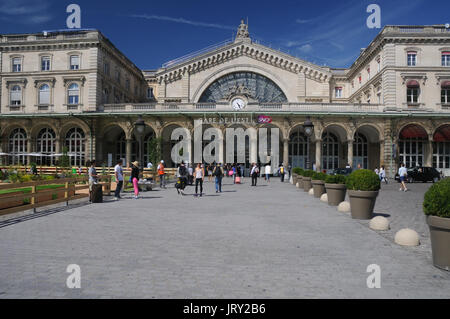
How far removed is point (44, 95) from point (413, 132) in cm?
4113

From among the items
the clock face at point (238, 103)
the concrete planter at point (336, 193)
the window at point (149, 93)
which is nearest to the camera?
the concrete planter at point (336, 193)

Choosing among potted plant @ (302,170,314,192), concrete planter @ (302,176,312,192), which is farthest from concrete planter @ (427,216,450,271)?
concrete planter @ (302,176,312,192)

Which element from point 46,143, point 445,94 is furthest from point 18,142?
point 445,94

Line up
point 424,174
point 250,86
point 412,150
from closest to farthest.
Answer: point 424,174 < point 412,150 < point 250,86

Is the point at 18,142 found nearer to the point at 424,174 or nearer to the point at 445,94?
the point at 424,174

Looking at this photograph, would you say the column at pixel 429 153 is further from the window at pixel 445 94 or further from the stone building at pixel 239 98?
the window at pixel 445 94

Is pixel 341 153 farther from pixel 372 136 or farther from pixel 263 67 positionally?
Answer: pixel 263 67

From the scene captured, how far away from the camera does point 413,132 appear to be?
32.2 metres

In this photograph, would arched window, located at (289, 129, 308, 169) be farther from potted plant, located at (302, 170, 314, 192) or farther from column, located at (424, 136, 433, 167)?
potted plant, located at (302, 170, 314, 192)

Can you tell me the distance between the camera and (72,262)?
5.10 metres

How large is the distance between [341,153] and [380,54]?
11854mm

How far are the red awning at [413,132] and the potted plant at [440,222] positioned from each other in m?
31.3

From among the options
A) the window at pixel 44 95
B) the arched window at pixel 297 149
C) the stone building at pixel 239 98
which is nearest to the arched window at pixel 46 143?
the stone building at pixel 239 98

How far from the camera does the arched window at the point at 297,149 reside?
126ft
